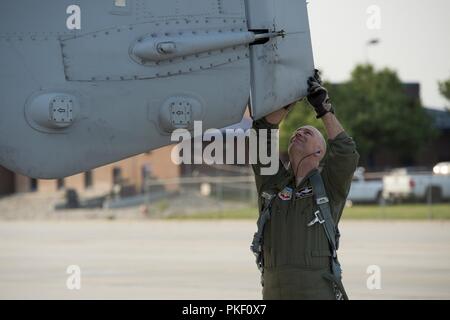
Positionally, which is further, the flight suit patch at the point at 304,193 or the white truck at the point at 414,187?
the white truck at the point at 414,187

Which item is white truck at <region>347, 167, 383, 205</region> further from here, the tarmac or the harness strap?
the harness strap

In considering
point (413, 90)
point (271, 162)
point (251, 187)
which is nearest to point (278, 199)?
point (271, 162)

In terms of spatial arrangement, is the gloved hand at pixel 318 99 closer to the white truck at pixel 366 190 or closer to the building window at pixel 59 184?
the white truck at pixel 366 190

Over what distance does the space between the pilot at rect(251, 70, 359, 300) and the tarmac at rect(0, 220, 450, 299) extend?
20.2 ft

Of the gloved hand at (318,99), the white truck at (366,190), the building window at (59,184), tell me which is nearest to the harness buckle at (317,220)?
the gloved hand at (318,99)

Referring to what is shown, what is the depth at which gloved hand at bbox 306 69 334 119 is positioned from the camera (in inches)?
238

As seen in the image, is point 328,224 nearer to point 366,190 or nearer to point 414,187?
point 414,187

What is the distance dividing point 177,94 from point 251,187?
30117 mm

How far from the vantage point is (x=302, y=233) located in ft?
19.1

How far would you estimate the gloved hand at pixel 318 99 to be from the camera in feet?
19.8

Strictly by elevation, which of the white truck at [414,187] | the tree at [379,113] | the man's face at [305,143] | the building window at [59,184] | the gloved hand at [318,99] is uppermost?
the tree at [379,113]

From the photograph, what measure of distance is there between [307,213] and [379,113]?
51.7 meters

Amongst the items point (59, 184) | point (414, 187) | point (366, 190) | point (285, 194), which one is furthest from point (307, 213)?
point (59, 184)

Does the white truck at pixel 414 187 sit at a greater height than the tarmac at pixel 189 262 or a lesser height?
greater
